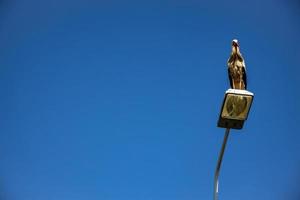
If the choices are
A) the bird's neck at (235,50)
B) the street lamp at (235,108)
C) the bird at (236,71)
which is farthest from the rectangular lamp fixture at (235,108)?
the bird's neck at (235,50)

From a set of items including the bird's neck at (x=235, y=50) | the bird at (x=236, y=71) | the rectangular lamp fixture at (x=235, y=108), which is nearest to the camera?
the rectangular lamp fixture at (x=235, y=108)

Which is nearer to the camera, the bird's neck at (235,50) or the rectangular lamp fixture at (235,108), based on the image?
the rectangular lamp fixture at (235,108)

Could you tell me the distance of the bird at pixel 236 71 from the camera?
26.5 feet

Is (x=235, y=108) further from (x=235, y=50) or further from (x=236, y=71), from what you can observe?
(x=235, y=50)

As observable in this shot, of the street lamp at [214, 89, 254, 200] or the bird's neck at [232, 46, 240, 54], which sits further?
the bird's neck at [232, 46, 240, 54]

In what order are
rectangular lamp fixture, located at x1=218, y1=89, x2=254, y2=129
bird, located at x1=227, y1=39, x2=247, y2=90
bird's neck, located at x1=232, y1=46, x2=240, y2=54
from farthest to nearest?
bird's neck, located at x1=232, y1=46, x2=240, y2=54, bird, located at x1=227, y1=39, x2=247, y2=90, rectangular lamp fixture, located at x1=218, y1=89, x2=254, y2=129

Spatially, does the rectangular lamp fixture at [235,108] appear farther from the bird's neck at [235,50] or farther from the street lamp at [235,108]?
the bird's neck at [235,50]

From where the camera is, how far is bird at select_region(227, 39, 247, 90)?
8064 millimetres

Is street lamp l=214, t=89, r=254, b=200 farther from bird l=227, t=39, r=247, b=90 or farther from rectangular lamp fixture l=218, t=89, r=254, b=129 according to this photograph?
bird l=227, t=39, r=247, b=90

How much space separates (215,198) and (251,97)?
2464 millimetres

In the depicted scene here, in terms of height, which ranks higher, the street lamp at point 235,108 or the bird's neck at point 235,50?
the bird's neck at point 235,50

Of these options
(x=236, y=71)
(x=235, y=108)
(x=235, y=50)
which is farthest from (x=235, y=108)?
(x=235, y=50)

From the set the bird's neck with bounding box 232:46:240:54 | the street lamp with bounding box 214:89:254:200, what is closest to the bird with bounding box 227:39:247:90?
the bird's neck with bounding box 232:46:240:54

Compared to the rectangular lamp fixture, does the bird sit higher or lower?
higher
